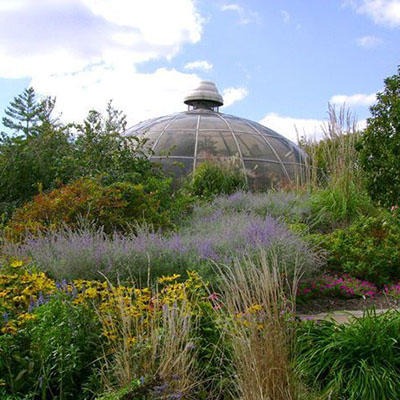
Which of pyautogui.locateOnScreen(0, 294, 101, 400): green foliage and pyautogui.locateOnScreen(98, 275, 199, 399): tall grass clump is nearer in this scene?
pyautogui.locateOnScreen(98, 275, 199, 399): tall grass clump

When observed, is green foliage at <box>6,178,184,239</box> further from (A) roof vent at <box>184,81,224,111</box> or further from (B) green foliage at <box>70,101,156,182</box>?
(A) roof vent at <box>184,81,224,111</box>

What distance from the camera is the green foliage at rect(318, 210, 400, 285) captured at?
636cm

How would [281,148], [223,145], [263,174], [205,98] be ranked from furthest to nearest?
[205,98], [281,148], [223,145], [263,174]

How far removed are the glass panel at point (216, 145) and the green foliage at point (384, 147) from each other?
665 cm

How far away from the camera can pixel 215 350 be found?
297cm

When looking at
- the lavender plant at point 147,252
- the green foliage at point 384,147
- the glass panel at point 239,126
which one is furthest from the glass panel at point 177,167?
the lavender plant at point 147,252

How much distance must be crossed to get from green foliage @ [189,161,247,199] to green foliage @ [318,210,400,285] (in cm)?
391

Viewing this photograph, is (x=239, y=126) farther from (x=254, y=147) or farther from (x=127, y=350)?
(x=127, y=350)

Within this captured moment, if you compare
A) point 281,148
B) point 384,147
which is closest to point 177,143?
point 281,148

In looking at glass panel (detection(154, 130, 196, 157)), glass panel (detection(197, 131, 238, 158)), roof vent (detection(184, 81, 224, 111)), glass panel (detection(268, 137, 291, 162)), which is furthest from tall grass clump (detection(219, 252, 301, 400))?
roof vent (detection(184, 81, 224, 111))

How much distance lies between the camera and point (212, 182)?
10758 millimetres

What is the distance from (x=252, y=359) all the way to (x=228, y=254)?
7.73 ft

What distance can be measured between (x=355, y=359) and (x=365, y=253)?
11.2ft

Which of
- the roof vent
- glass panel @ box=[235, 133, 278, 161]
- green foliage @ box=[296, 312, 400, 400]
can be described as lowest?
green foliage @ box=[296, 312, 400, 400]
